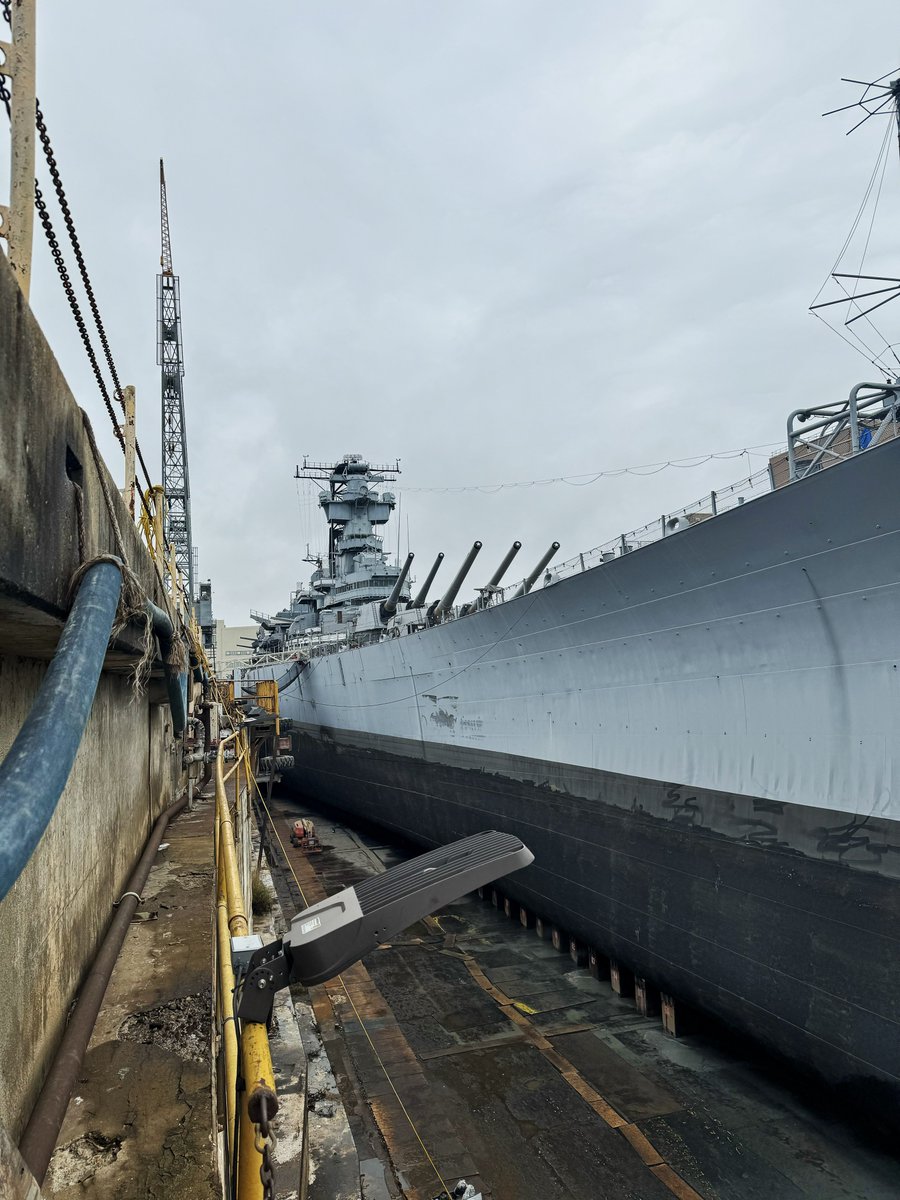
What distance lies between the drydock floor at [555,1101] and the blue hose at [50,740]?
203 inches

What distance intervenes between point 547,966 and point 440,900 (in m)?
7.64

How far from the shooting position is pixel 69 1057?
2.09 meters

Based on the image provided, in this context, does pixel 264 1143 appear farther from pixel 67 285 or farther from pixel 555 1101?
pixel 555 1101

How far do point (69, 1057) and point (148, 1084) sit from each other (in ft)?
0.97

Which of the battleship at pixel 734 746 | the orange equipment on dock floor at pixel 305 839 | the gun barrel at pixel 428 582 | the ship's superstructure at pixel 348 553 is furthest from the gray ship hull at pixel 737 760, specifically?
the ship's superstructure at pixel 348 553

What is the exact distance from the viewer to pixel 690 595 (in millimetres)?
6176

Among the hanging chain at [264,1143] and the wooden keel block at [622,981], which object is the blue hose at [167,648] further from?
the wooden keel block at [622,981]

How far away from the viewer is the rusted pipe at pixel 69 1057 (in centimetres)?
172

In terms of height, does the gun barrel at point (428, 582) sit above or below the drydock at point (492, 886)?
above

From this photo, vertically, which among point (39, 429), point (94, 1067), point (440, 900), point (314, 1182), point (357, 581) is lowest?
point (314, 1182)

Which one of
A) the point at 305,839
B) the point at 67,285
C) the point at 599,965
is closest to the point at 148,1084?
the point at 67,285

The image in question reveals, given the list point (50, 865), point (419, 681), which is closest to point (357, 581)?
point (419, 681)

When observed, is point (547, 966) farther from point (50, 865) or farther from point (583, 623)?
point (50, 865)

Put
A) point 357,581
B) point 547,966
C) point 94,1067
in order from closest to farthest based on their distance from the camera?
point 94,1067
point 547,966
point 357,581
